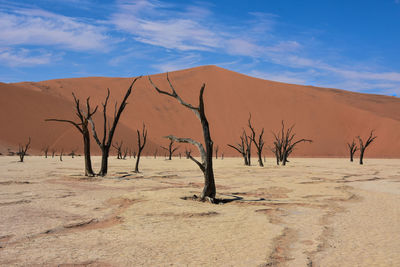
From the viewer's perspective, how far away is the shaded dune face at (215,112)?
49344 mm

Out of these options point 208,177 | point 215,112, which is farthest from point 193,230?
point 215,112

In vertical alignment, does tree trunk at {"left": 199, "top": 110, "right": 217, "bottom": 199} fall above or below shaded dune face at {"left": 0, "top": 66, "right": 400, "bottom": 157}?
below

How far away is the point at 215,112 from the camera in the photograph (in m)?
65.4

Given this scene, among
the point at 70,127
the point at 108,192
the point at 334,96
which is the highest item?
the point at 334,96

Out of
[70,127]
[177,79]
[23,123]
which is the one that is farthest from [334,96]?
[23,123]

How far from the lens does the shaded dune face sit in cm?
4934

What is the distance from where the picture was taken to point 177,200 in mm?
7652

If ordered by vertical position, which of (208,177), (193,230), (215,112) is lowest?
(193,230)

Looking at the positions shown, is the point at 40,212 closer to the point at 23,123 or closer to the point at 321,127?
the point at 23,123

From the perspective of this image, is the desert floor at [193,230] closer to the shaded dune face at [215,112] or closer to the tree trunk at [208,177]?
the tree trunk at [208,177]

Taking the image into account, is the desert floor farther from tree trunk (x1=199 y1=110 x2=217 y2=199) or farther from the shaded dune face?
the shaded dune face

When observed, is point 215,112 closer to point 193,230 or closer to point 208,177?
point 208,177

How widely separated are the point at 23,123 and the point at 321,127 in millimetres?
46552

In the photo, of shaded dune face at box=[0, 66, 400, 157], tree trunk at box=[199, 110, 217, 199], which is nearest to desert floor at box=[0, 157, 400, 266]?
tree trunk at box=[199, 110, 217, 199]
